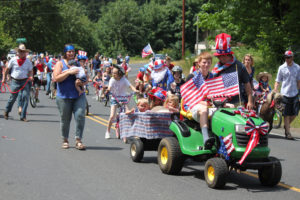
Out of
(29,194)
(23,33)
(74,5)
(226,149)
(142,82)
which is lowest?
(29,194)

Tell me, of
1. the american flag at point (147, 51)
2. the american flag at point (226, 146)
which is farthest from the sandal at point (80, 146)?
the american flag at point (147, 51)

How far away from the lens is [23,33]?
255ft

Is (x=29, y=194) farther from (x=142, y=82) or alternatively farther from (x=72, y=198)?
(x=142, y=82)

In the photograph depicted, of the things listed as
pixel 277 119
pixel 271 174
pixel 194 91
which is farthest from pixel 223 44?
pixel 277 119

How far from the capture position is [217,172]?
6762 millimetres

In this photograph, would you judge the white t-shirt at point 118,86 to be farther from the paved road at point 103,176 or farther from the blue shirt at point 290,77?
the blue shirt at point 290,77

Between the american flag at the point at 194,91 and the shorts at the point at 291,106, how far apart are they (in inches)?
241

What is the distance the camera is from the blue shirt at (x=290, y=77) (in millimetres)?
13141

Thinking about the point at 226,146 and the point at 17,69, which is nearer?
the point at 226,146

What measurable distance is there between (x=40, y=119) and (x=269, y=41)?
12103mm

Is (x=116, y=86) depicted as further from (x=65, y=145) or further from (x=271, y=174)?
(x=271, y=174)

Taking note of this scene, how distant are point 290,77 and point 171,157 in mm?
6484

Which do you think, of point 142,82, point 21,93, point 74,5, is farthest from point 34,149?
point 74,5

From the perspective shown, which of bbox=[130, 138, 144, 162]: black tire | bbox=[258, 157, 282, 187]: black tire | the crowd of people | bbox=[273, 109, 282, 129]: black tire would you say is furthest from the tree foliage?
bbox=[258, 157, 282, 187]: black tire
